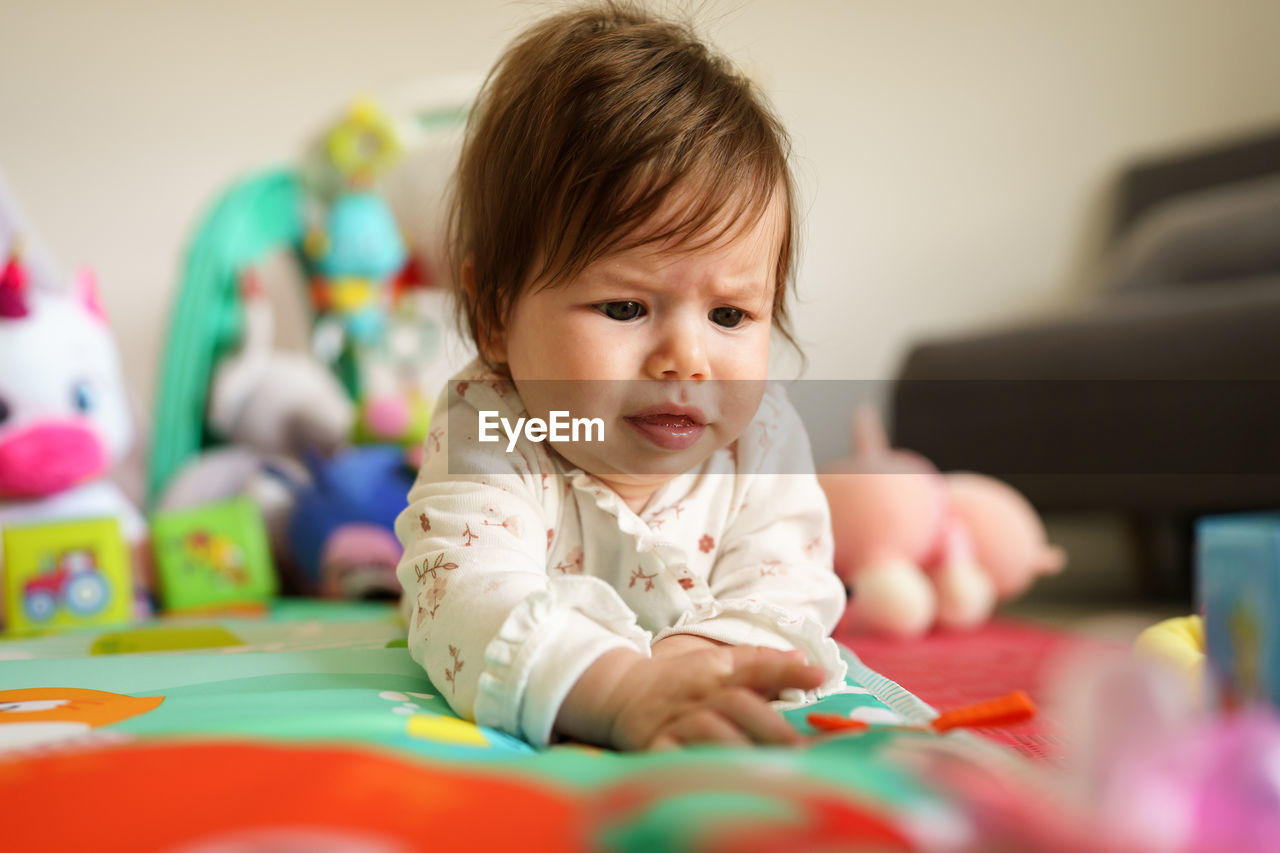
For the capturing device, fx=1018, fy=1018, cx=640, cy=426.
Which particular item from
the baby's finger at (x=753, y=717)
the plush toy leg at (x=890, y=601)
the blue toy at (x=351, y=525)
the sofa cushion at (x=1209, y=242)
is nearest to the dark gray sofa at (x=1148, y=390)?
the sofa cushion at (x=1209, y=242)

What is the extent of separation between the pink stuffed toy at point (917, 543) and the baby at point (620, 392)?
50 centimetres

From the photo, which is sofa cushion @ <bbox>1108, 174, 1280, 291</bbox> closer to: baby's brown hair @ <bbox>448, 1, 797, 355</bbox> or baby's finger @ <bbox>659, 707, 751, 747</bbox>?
baby's brown hair @ <bbox>448, 1, 797, 355</bbox>

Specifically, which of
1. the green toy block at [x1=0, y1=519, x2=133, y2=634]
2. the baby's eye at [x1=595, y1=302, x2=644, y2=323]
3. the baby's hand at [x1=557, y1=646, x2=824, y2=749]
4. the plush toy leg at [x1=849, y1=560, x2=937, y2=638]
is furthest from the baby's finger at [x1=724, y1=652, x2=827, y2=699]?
the green toy block at [x1=0, y1=519, x2=133, y2=634]

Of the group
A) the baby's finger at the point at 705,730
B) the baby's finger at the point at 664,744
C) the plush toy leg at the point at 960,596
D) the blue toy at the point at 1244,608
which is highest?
the blue toy at the point at 1244,608

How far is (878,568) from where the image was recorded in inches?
46.6

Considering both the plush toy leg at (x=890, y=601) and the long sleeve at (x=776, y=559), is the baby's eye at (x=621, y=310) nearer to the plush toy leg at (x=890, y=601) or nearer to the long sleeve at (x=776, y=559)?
the long sleeve at (x=776, y=559)

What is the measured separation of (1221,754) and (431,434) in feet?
1.78

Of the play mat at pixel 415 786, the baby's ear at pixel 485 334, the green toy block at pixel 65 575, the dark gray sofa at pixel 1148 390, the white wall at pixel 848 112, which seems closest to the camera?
the play mat at pixel 415 786

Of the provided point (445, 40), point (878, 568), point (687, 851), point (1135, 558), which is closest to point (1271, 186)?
point (1135, 558)

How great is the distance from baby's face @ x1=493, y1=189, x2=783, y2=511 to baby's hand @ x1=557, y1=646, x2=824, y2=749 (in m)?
0.18

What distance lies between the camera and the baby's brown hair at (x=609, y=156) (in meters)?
0.60

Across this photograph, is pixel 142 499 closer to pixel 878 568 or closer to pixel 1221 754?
pixel 878 568

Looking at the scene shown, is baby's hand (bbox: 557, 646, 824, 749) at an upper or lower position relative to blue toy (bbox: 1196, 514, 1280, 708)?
lower

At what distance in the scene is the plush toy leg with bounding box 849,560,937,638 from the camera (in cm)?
116
